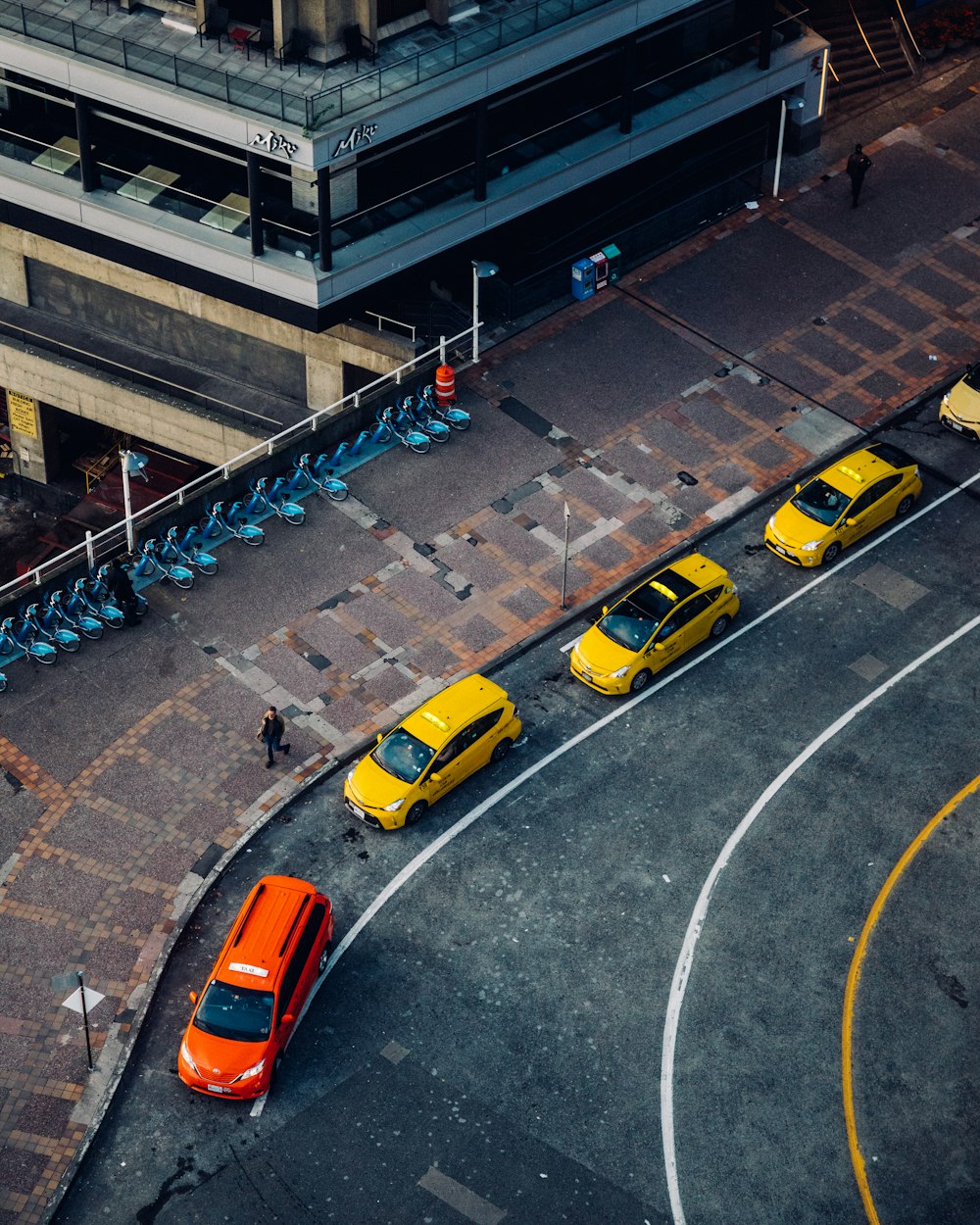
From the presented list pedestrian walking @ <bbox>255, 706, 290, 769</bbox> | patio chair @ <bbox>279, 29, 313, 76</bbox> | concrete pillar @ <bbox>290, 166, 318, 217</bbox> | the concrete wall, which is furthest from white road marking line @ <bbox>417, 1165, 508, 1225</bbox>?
patio chair @ <bbox>279, 29, 313, 76</bbox>

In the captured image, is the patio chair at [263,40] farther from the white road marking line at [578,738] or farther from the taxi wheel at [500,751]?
the taxi wheel at [500,751]

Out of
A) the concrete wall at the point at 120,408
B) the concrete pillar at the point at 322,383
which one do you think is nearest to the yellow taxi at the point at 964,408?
the concrete pillar at the point at 322,383

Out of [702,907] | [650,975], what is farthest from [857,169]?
[650,975]

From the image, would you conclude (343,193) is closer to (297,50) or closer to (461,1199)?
(297,50)

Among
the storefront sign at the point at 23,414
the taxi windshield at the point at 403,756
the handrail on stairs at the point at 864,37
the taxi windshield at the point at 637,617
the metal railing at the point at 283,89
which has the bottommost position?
the storefront sign at the point at 23,414

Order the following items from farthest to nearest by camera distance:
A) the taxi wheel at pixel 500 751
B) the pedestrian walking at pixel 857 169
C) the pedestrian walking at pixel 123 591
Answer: the pedestrian walking at pixel 857 169 < the pedestrian walking at pixel 123 591 < the taxi wheel at pixel 500 751

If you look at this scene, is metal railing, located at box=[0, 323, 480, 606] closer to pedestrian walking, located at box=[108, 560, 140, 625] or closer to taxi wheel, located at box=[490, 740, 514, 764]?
pedestrian walking, located at box=[108, 560, 140, 625]
